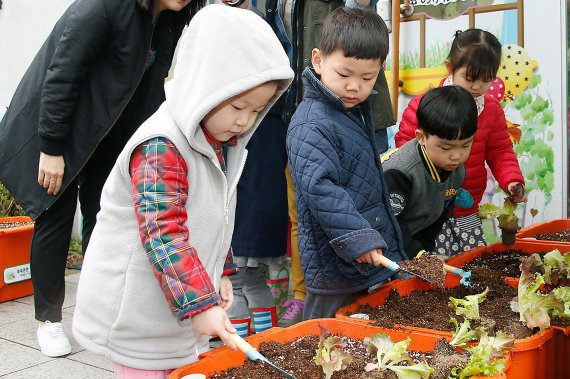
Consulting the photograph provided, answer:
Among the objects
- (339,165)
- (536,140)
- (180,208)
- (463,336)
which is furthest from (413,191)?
(536,140)

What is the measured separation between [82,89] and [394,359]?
1958 millimetres

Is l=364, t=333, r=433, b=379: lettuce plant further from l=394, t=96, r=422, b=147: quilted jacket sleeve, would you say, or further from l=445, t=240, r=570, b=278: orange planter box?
l=394, t=96, r=422, b=147: quilted jacket sleeve

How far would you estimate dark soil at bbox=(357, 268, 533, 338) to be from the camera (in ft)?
7.20

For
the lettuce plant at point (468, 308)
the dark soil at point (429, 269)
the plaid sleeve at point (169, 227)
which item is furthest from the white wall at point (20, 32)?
the lettuce plant at point (468, 308)

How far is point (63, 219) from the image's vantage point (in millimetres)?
3275

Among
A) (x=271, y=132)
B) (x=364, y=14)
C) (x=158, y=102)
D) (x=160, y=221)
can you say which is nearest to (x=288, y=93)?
(x=271, y=132)

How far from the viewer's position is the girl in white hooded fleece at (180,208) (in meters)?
1.67

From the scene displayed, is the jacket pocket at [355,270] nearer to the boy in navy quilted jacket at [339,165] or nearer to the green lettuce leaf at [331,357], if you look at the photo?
the boy in navy quilted jacket at [339,165]

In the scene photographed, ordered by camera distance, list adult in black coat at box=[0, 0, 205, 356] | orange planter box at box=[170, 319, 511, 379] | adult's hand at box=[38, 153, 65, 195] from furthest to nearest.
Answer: adult's hand at box=[38, 153, 65, 195] → adult in black coat at box=[0, 0, 205, 356] → orange planter box at box=[170, 319, 511, 379]

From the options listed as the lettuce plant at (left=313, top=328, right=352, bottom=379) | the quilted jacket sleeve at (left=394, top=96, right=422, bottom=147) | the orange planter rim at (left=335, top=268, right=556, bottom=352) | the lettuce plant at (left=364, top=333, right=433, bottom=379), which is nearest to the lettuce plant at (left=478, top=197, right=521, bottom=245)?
the quilted jacket sleeve at (left=394, top=96, right=422, bottom=147)

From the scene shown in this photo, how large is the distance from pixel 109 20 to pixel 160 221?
1551 mm

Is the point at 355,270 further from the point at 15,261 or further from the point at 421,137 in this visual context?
the point at 15,261

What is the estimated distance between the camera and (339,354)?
174cm

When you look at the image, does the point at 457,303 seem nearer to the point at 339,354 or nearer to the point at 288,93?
the point at 339,354
